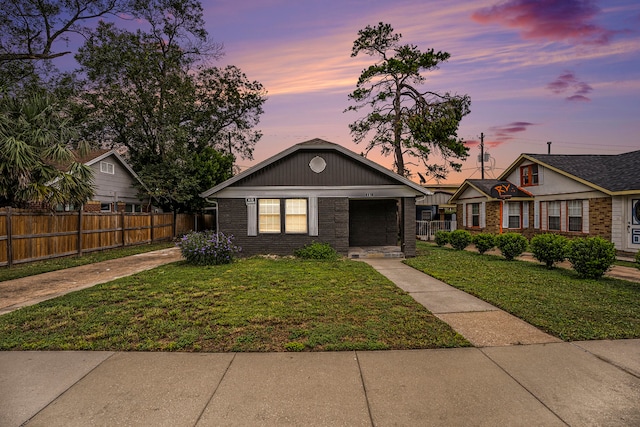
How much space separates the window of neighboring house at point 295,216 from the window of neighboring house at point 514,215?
1491 cm

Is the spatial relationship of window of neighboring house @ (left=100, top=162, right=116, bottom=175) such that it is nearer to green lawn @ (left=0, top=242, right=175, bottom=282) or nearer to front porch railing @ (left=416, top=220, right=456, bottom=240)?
green lawn @ (left=0, top=242, right=175, bottom=282)

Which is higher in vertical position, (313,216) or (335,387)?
(313,216)

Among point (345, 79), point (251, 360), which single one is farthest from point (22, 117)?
point (345, 79)

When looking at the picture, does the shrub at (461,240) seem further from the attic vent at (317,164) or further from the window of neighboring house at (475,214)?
the attic vent at (317,164)

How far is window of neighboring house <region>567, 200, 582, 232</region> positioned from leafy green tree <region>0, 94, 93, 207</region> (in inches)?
931

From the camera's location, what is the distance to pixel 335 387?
340 cm

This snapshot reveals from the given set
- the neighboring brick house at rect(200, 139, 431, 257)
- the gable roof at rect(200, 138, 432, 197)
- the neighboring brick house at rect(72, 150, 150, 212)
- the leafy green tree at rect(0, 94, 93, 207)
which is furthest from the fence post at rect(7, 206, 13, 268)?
the neighboring brick house at rect(72, 150, 150, 212)

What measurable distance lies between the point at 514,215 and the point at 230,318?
69.0 feet

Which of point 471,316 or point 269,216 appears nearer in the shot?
point 471,316

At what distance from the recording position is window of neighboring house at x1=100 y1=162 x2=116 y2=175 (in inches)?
781

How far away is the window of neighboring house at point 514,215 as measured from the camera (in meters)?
20.7

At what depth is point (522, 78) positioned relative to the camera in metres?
15.3

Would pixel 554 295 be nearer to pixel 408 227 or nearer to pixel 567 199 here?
pixel 408 227

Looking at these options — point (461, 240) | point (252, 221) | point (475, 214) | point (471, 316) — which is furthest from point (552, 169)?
point (252, 221)
